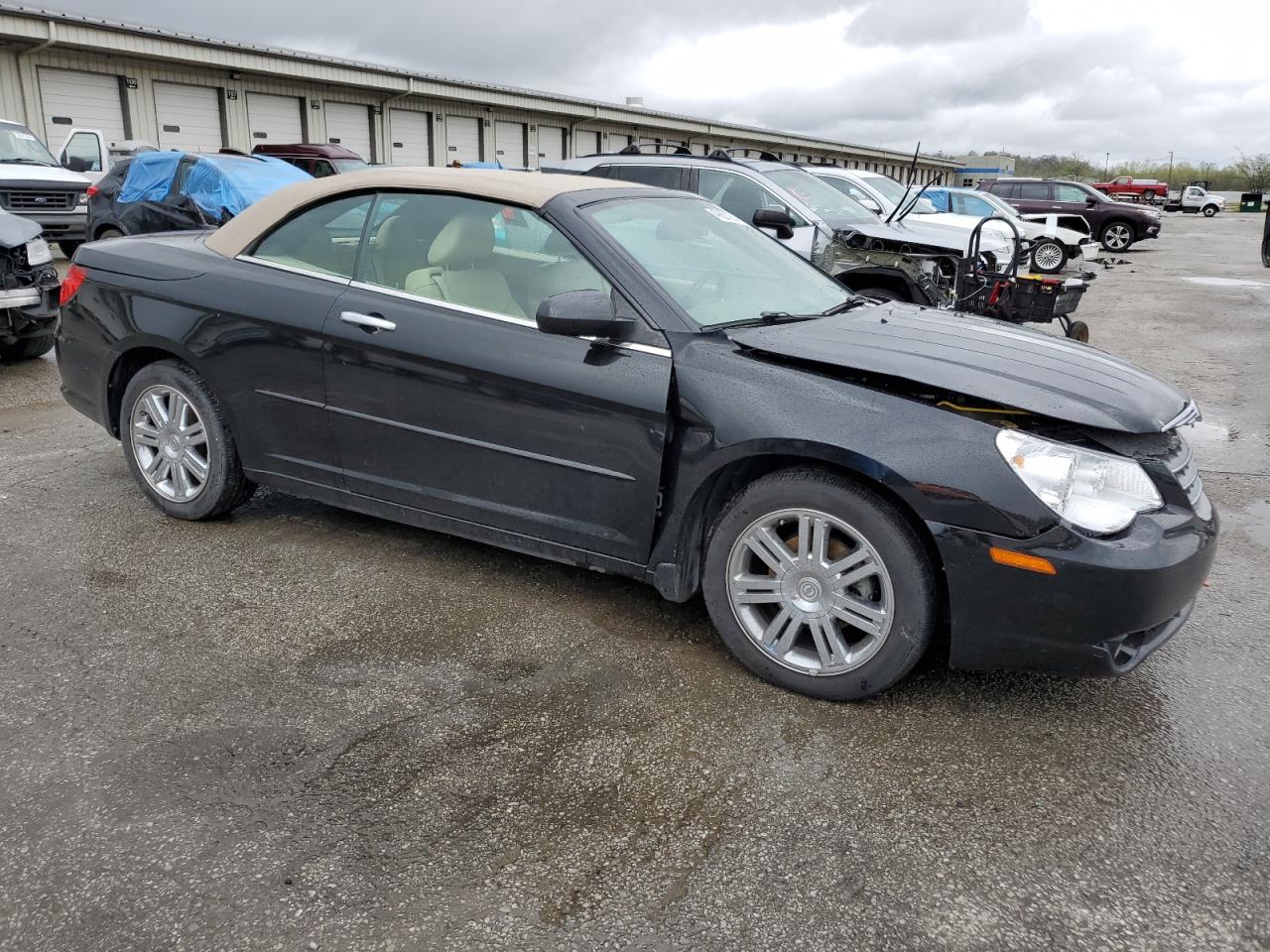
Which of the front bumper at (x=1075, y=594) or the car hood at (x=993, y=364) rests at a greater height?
the car hood at (x=993, y=364)

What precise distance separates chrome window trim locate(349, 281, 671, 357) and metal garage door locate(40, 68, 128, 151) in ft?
67.5

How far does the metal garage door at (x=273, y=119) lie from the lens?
24.7m

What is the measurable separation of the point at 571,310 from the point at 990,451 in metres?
1.35

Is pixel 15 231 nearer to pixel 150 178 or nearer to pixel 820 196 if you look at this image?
pixel 150 178

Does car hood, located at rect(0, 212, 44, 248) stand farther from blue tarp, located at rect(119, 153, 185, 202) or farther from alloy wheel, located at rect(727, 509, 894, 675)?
alloy wheel, located at rect(727, 509, 894, 675)

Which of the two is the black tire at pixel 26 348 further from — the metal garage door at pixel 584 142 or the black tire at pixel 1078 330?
the metal garage door at pixel 584 142

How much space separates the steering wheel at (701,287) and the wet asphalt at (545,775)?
116 cm

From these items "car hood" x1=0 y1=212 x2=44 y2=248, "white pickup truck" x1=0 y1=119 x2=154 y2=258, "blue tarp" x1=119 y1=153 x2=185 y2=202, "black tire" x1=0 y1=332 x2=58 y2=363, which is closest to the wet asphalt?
"car hood" x1=0 y1=212 x2=44 y2=248

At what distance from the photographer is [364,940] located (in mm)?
2115

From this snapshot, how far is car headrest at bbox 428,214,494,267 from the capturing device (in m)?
3.70

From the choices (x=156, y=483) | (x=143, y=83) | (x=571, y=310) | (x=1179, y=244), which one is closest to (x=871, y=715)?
(x=571, y=310)

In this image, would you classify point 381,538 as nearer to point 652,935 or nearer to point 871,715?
point 871,715

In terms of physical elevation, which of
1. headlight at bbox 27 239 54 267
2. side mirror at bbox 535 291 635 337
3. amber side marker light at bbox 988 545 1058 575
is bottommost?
amber side marker light at bbox 988 545 1058 575

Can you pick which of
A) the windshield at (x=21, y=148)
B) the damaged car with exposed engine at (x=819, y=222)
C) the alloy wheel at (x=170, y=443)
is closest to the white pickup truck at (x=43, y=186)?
the windshield at (x=21, y=148)
